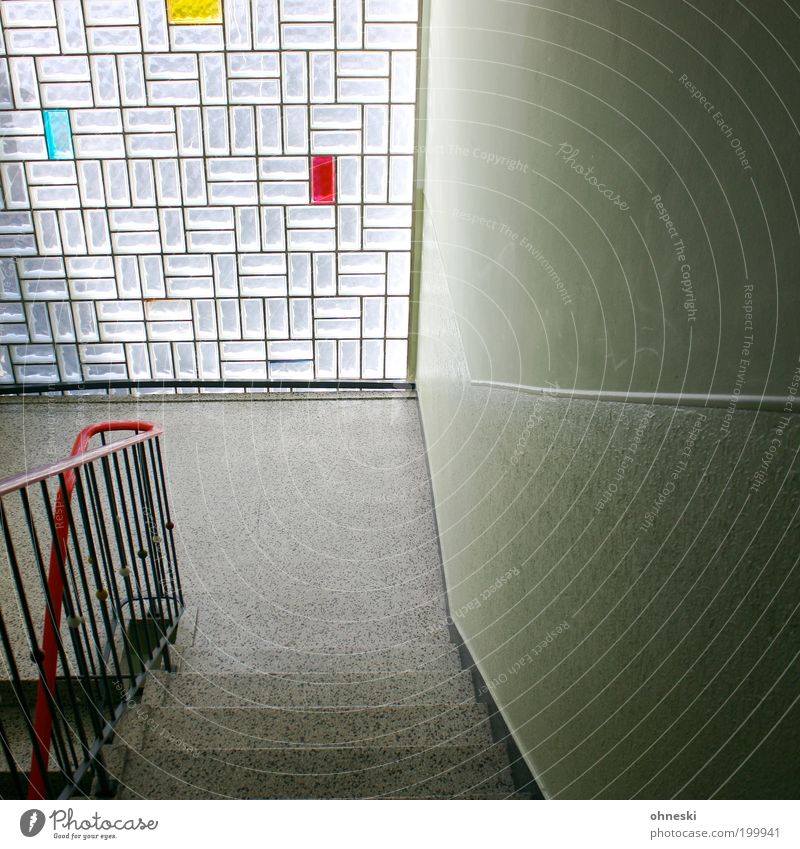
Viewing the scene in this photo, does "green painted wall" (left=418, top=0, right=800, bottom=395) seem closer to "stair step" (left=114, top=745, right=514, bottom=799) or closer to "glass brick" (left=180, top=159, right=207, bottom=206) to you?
"stair step" (left=114, top=745, right=514, bottom=799)

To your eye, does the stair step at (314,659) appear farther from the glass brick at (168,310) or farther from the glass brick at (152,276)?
the glass brick at (152,276)

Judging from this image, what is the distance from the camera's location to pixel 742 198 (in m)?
0.69

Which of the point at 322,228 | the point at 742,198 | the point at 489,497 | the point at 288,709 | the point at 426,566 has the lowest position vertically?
the point at 426,566

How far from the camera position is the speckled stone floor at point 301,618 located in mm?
1651

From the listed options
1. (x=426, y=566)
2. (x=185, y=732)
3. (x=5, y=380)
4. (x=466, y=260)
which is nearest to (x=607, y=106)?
(x=466, y=260)

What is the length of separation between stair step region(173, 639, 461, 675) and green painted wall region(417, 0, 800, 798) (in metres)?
0.71

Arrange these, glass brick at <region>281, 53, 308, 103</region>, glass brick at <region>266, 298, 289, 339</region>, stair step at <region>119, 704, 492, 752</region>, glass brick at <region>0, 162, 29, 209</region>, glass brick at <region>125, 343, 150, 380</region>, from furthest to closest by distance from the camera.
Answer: glass brick at <region>125, 343, 150, 380</region>
glass brick at <region>266, 298, 289, 339</region>
glass brick at <region>0, 162, 29, 209</region>
glass brick at <region>281, 53, 308, 103</region>
stair step at <region>119, 704, 492, 752</region>

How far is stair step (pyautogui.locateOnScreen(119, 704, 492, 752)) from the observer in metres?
1.84

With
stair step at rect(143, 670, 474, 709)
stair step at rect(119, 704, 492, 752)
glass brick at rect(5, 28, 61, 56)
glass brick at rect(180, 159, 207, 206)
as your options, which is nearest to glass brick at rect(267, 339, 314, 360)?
glass brick at rect(180, 159, 207, 206)

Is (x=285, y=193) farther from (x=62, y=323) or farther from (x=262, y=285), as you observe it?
(x=62, y=323)

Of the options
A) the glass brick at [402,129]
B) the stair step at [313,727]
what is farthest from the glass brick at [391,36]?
the stair step at [313,727]

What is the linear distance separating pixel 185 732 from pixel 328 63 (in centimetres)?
386

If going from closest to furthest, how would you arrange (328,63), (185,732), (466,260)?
(185,732) → (466,260) → (328,63)

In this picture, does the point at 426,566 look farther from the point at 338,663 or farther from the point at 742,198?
the point at 742,198
